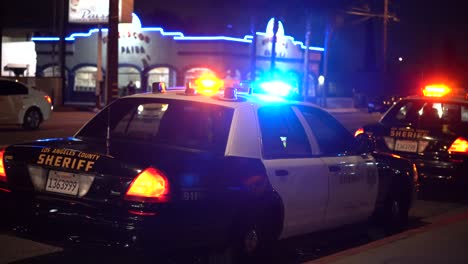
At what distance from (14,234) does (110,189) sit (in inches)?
34.1

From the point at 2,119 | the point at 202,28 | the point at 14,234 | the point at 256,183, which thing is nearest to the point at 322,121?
the point at 256,183

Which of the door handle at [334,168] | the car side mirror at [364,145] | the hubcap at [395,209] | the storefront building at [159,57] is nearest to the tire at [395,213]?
the hubcap at [395,209]

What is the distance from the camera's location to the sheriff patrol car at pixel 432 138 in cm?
977

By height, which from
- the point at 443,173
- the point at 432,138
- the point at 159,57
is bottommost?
the point at 443,173

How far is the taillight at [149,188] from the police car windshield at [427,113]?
6.43 meters

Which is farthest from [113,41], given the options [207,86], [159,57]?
[159,57]

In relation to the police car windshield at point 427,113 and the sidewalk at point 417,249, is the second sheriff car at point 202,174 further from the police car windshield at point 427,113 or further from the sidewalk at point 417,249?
the police car windshield at point 427,113

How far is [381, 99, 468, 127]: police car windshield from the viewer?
10516 millimetres

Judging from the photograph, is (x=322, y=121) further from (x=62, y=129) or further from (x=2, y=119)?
(x=62, y=129)

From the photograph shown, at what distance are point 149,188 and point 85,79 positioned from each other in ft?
154

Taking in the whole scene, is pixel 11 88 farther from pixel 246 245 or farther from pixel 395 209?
pixel 246 245

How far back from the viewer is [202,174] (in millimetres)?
5055

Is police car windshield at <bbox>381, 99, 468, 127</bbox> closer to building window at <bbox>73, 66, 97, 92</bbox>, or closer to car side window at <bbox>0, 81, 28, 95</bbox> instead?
car side window at <bbox>0, 81, 28, 95</bbox>

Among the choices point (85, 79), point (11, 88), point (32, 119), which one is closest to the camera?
point (11, 88)
